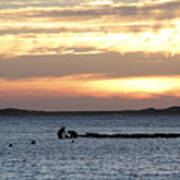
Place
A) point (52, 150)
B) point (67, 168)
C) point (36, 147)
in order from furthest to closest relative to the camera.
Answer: point (36, 147)
point (52, 150)
point (67, 168)

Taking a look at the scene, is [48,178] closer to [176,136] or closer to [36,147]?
A: [36,147]

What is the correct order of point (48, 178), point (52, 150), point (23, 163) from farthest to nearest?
point (52, 150), point (23, 163), point (48, 178)

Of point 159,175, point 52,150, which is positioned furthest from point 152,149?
point 159,175

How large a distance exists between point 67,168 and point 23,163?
6.61m

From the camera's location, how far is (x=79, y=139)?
10294cm

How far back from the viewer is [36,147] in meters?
87.0

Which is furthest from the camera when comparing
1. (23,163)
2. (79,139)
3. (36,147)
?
(79,139)

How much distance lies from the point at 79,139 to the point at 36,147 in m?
16.7

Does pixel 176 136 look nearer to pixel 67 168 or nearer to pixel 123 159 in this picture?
pixel 123 159

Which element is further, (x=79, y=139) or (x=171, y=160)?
(x=79, y=139)

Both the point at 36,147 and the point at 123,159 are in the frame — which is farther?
the point at 36,147

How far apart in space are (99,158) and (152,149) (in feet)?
45.9

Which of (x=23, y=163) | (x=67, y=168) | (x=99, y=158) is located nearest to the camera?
(x=67, y=168)

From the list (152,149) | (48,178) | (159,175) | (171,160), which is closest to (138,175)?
(159,175)
